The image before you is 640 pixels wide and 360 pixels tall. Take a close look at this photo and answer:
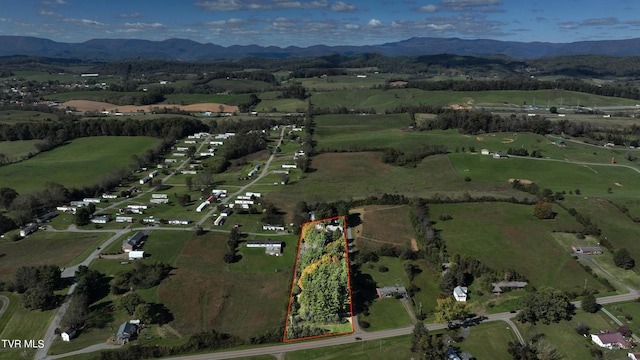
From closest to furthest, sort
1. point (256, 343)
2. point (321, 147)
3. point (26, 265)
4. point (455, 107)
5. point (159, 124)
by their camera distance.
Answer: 1. point (256, 343)
2. point (26, 265)
3. point (321, 147)
4. point (159, 124)
5. point (455, 107)

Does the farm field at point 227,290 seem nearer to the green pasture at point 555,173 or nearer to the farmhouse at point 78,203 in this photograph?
the farmhouse at point 78,203

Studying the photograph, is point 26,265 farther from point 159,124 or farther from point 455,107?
point 455,107

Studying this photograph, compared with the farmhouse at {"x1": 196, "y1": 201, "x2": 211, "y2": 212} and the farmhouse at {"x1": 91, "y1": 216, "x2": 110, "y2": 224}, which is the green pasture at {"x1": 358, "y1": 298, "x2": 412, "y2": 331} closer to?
the farmhouse at {"x1": 196, "y1": 201, "x2": 211, "y2": 212}

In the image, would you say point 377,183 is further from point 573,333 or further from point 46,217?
point 46,217

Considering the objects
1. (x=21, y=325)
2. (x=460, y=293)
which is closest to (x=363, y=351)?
(x=460, y=293)

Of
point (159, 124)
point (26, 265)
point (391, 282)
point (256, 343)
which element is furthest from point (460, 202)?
point (159, 124)

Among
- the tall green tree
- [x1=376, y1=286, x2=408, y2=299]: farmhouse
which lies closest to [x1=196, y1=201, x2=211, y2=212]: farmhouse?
[x1=376, y1=286, x2=408, y2=299]: farmhouse

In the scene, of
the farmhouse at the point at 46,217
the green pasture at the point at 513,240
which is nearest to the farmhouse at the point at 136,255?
the farmhouse at the point at 46,217
